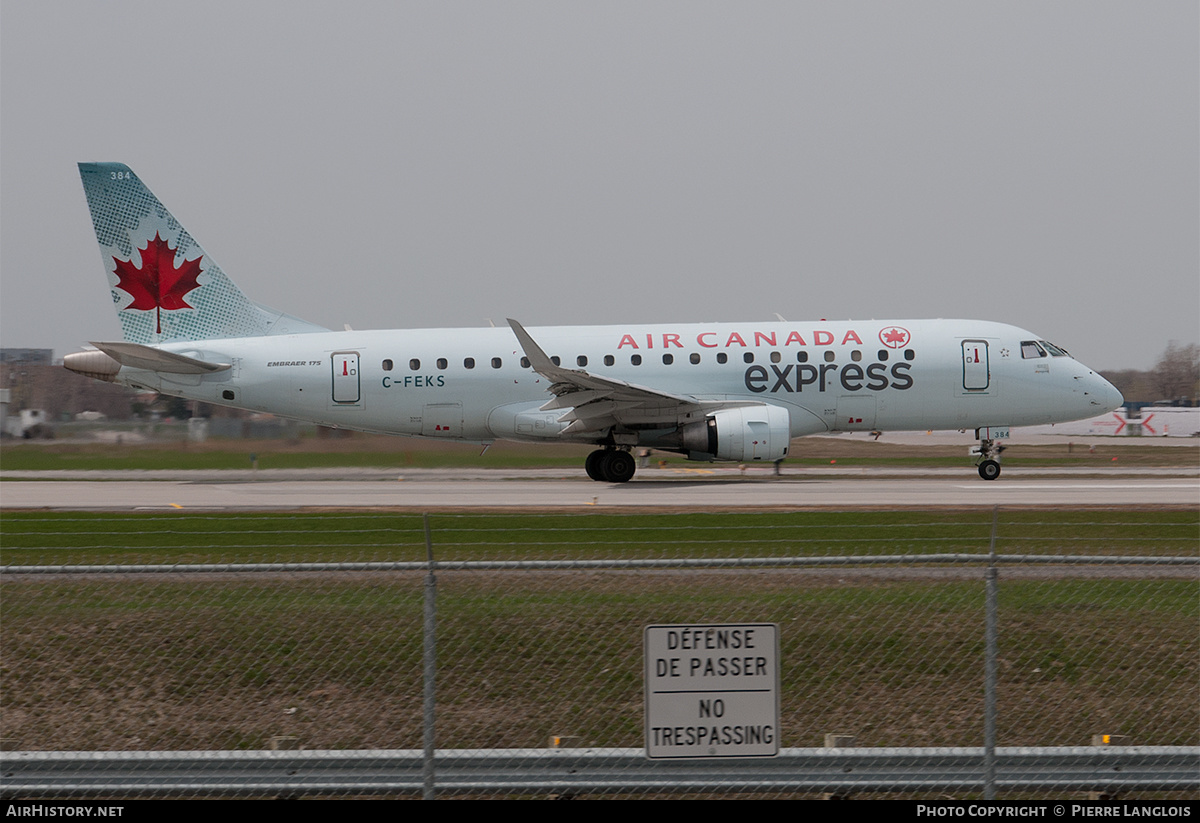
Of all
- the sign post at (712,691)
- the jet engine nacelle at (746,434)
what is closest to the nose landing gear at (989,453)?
the jet engine nacelle at (746,434)

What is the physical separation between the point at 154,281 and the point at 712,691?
24500 millimetres

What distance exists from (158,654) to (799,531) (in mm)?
8047

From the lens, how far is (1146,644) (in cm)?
1006

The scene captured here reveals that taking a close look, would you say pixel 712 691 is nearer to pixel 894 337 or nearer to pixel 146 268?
pixel 894 337

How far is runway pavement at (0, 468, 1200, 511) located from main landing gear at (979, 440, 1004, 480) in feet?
1.26

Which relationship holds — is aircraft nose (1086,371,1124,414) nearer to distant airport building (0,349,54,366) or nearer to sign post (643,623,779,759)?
sign post (643,623,779,759)

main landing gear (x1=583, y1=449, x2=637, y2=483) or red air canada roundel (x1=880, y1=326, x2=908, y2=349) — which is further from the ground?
red air canada roundel (x1=880, y1=326, x2=908, y2=349)

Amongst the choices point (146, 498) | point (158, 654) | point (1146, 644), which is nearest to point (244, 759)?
point (158, 654)

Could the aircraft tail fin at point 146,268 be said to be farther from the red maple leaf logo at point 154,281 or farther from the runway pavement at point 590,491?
the runway pavement at point 590,491

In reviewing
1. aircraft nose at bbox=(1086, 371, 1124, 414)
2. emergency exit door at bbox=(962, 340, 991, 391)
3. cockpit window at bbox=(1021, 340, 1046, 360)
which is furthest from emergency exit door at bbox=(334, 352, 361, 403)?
aircraft nose at bbox=(1086, 371, 1124, 414)

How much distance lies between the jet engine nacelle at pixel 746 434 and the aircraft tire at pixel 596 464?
98.8 inches

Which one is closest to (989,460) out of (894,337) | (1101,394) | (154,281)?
(1101,394)

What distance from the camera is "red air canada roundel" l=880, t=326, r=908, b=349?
982 inches

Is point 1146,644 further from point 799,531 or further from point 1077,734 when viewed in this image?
point 799,531
